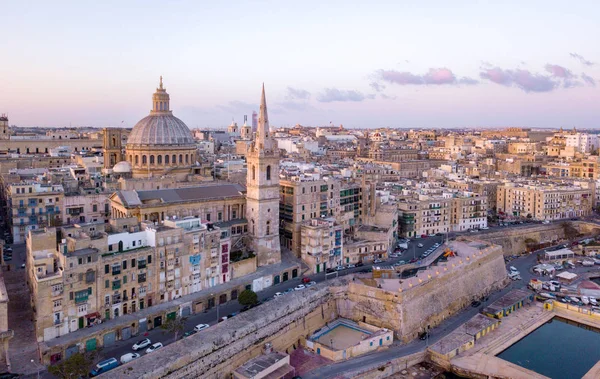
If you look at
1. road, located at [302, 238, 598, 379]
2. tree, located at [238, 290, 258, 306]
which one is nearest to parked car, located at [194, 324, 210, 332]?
tree, located at [238, 290, 258, 306]

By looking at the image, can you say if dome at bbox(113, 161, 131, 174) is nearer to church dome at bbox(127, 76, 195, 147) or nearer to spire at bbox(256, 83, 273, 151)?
church dome at bbox(127, 76, 195, 147)

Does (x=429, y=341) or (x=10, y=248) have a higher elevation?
(x=10, y=248)

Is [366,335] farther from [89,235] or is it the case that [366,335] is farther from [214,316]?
[89,235]

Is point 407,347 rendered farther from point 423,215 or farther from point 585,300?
point 423,215

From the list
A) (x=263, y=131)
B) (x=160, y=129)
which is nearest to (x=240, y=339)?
(x=263, y=131)

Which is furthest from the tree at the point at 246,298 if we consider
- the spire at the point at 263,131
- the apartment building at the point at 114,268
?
the spire at the point at 263,131

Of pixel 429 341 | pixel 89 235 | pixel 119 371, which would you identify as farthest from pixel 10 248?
pixel 429 341

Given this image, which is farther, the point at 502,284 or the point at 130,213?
the point at 502,284

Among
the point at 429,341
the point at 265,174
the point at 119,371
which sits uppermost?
the point at 265,174
